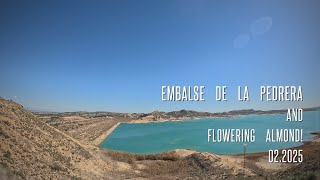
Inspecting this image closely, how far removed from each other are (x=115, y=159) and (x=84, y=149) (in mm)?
4408

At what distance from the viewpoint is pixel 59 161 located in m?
25.2

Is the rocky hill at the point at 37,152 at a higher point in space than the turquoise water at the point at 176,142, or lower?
higher

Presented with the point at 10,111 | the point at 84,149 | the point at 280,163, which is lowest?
the point at 280,163

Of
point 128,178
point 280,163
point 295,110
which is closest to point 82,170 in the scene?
point 128,178

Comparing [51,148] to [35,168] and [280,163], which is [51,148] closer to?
[35,168]

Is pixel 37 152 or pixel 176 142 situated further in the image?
pixel 176 142

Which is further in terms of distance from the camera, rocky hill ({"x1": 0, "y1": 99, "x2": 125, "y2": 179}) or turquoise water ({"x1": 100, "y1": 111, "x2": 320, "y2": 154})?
turquoise water ({"x1": 100, "y1": 111, "x2": 320, "y2": 154})

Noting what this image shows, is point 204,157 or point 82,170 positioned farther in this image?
point 204,157

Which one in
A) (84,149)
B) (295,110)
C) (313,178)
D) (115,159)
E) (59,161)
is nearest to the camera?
(313,178)

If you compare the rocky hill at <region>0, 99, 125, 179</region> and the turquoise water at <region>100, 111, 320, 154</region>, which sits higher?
the rocky hill at <region>0, 99, 125, 179</region>

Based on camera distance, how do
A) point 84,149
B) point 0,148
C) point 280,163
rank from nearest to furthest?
point 0,148 → point 84,149 → point 280,163

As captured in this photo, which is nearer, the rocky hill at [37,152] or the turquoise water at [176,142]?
the rocky hill at [37,152]

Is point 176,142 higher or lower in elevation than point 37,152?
lower

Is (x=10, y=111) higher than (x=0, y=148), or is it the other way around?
(x=10, y=111)
